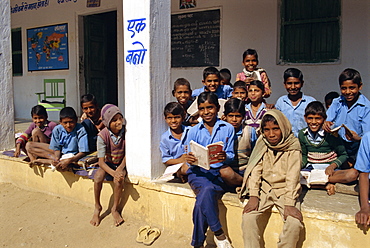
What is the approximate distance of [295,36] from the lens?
5621 mm

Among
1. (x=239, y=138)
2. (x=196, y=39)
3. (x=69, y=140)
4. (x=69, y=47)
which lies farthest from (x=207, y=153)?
(x=69, y=47)

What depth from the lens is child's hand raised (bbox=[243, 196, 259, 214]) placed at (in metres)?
2.78

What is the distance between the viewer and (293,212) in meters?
2.65

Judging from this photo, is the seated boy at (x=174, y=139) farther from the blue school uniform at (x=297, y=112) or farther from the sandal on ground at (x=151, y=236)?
the blue school uniform at (x=297, y=112)

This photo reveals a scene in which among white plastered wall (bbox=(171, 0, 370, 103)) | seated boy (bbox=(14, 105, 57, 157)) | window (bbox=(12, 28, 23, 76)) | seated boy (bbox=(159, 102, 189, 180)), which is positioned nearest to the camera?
seated boy (bbox=(159, 102, 189, 180))

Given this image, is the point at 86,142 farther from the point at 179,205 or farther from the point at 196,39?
the point at 196,39

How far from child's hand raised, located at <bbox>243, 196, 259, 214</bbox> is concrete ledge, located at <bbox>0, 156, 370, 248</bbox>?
6.6 inches

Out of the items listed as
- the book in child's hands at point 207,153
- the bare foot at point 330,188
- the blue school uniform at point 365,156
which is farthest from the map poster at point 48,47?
the blue school uniform at point 365,156

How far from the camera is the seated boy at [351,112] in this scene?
129 inches

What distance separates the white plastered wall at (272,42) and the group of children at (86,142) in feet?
9.29

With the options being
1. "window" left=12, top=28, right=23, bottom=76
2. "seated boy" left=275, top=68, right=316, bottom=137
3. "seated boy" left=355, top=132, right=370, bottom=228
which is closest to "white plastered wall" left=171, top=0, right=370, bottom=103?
"seated boy" left=275, top=68, right=316, bottom=137

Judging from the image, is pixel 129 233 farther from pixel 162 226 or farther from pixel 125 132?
pixel 125 132

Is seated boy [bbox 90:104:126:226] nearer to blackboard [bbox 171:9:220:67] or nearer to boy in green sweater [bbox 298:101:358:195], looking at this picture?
boy in green sweater [bbox 298:101:358:195]

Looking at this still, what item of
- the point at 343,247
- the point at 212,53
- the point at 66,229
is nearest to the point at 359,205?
the point at 343,247
